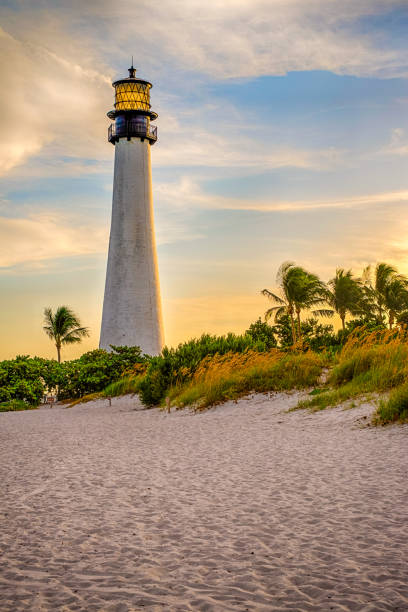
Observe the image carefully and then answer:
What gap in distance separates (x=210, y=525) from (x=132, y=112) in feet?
106

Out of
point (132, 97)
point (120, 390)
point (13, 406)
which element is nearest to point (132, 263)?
point (132, 97)

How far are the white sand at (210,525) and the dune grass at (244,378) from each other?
5.05m

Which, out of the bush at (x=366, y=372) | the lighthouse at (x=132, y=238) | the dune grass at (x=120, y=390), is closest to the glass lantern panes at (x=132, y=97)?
the lighthouse at (x=132, y=238)

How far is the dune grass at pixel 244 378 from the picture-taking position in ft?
47.9

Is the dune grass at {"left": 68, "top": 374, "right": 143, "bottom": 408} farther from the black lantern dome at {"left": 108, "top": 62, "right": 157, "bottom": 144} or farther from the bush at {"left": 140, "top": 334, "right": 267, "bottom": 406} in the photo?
the black lantern dome at {"left": 108, "top": 62, "right": 157, "bottom": 144}

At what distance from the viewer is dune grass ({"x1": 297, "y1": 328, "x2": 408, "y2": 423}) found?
474 inches

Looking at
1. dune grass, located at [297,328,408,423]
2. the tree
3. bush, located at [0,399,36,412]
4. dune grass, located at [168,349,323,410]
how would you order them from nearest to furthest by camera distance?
dune grass, located at [297,328,408,423] → dune grass, located at [168,349,323,410] → bush, located at [0,399,36,412] → the tree

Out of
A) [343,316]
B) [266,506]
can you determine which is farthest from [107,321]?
[266,506]

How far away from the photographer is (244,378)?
15.1 metres

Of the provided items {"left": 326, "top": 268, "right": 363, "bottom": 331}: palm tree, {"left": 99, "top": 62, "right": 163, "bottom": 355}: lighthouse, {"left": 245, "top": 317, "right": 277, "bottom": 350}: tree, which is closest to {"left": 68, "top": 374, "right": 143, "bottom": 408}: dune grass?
{"left": 99, "top": 62, "right": 163, "bottom": 355}: lighthouse

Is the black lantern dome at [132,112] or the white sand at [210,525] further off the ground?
the black lantern dome at [132,112]

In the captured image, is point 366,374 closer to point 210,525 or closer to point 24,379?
point 210,525

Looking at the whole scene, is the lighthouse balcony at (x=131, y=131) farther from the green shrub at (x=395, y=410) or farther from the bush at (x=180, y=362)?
the green shrub at (x=395, y=410)

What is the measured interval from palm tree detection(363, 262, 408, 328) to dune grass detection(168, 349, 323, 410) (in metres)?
36.3
